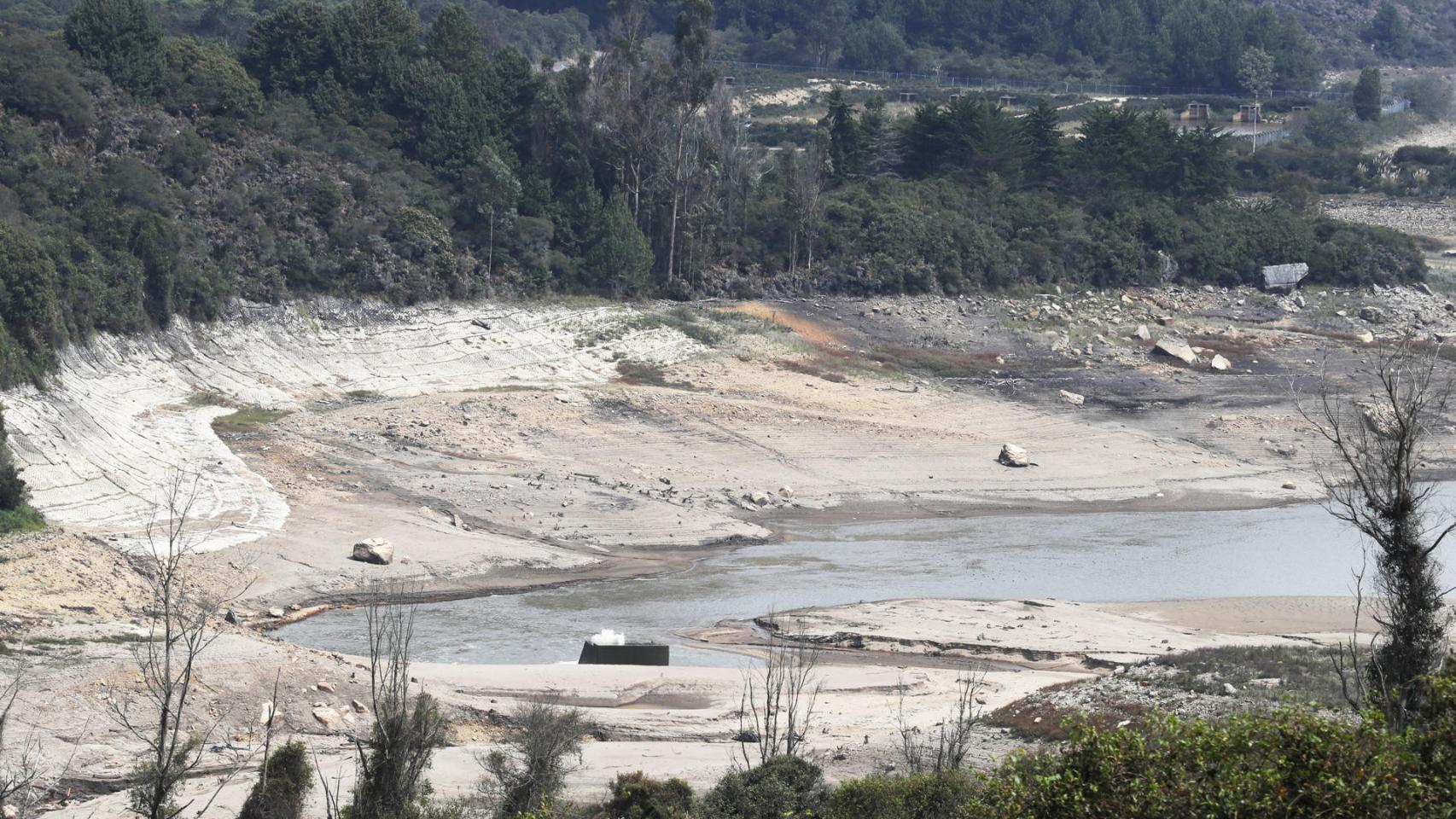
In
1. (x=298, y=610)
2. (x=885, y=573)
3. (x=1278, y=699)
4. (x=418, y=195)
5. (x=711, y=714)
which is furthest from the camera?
(x=418, y=195)

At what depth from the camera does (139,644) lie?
83.0ft

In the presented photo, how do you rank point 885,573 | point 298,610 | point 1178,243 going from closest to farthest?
point 298,610 → point 885,573 → point 1178,243

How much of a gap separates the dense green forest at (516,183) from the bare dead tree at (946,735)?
83.3 feet

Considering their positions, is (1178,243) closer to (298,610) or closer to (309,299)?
(309,299)

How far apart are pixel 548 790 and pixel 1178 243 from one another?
200 feet

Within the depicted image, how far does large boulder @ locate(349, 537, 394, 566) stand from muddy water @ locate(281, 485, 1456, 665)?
1996mm

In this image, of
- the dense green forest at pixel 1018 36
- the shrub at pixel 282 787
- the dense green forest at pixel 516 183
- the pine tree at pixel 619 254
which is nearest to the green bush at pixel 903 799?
the shrub at pixel 282 787

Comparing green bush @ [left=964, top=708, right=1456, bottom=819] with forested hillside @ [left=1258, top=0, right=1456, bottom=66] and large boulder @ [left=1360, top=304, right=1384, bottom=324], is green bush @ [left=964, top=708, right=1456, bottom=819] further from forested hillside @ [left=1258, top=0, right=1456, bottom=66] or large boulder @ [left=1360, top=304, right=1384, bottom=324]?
forested hillside @ [left=1258, top=0, right=1456, bottom=66]

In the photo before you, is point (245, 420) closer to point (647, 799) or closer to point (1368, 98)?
point (647, 799)

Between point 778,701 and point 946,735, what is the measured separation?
3.53 meters

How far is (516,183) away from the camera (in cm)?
6372

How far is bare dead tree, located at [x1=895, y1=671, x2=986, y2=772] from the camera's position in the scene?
823 inches

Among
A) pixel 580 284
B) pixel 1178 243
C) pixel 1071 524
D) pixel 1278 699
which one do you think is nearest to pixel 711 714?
pixel 1278 699

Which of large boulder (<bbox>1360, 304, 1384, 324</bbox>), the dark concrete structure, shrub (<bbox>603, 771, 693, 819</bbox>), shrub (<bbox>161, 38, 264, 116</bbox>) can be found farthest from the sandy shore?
shrub (<bbox>161, 38, 264, 116</bbox>)
